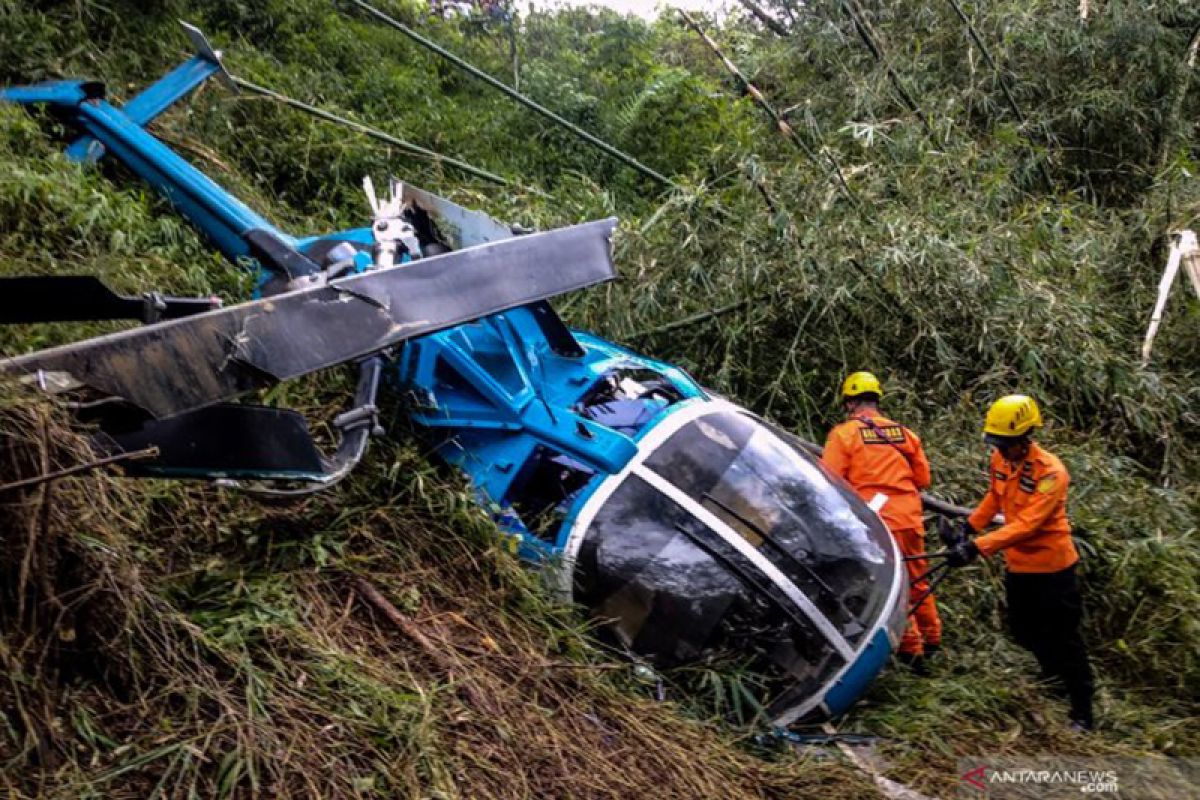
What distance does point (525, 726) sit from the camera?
3467 millimetres

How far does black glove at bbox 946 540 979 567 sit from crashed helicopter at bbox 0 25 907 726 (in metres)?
0.77

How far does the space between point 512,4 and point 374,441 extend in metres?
8.98

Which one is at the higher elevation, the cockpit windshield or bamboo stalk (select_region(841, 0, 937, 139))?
bamboo stalk (select_region(841, 0, 937, 139))

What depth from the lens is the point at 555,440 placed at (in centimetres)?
443

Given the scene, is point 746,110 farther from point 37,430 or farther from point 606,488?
point 37,430

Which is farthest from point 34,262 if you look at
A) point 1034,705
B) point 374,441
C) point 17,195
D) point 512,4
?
point 512,4

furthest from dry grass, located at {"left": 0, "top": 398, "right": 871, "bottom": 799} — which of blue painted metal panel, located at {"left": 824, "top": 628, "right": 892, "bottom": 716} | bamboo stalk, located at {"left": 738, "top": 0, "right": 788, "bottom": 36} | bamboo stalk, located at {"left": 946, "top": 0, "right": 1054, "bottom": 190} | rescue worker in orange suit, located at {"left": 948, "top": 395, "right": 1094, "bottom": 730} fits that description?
bamboo stalk, located at {"left": 738, "top": 0, "right": 788, "bottom": 36}

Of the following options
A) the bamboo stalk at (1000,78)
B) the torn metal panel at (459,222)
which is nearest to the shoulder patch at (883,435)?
the torn metal panel at (459,222)

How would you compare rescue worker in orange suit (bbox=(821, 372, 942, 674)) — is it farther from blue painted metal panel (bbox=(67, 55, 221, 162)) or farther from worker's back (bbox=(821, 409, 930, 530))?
blue painted metal panel (bbox=(67, 55, 221, 162))

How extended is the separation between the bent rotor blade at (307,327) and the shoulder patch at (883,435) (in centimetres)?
182

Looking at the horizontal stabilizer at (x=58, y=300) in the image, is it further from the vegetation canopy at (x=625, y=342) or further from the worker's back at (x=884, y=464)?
the worker's back at (x=884, y=464)

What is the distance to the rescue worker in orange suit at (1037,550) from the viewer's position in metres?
5.03

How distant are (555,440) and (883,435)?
190 centimetres

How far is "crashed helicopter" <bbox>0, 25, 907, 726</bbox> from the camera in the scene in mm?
3104
